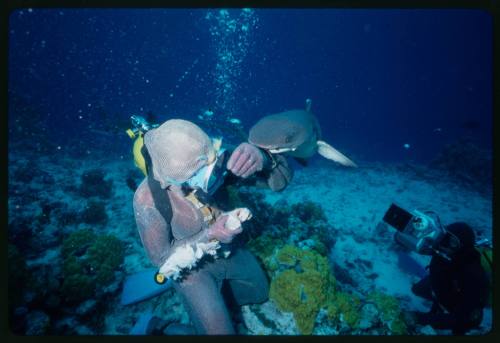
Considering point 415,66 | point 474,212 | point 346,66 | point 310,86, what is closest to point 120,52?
point 310,86

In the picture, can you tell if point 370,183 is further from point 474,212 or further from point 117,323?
point 117,323

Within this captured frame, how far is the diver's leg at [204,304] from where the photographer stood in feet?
9.93

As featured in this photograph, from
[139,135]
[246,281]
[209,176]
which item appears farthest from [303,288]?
[139,135]

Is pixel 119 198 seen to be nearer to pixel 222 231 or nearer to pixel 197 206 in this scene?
pixel 197 206

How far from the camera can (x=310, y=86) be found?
13338 centimetres

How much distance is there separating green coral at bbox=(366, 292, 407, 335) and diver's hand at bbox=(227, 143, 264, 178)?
124 inches

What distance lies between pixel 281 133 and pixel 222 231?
205 centimetres

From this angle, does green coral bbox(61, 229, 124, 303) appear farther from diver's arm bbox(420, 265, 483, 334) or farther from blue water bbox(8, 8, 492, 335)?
diver's arm bbox(420, 265, 483, 334)

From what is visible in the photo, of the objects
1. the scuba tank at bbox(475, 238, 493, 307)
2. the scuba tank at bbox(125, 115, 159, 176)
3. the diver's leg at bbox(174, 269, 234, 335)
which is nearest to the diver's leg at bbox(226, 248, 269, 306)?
the diver's leg at bbox(174, 269, 234, 335)

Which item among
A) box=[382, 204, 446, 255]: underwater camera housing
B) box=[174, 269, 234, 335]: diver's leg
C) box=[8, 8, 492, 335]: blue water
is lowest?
box=[8, 8, 492, 335]: blue water

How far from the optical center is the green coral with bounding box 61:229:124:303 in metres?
4.40

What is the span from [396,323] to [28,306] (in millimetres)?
5639

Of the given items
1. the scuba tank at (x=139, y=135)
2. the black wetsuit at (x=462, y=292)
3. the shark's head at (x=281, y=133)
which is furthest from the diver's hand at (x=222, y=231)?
the black wetsuit at (x=462, y=292)

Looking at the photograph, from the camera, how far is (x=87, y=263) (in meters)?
4.95
